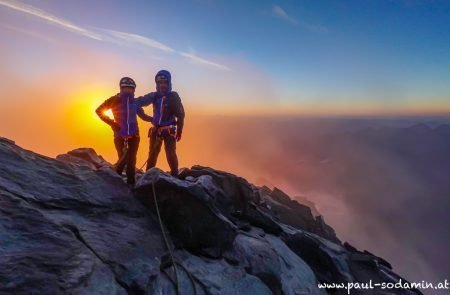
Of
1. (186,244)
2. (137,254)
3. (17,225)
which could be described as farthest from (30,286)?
(186,244)

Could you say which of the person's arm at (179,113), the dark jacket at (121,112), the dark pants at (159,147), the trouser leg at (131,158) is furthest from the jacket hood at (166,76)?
the trouser leg at (131,158)

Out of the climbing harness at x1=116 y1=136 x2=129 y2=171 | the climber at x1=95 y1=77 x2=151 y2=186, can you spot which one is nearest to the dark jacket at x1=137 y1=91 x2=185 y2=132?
the climber at x1=95 y1=77 x2=151 y2=186

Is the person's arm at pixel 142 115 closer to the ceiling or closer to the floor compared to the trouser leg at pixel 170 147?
closer to the ceiling

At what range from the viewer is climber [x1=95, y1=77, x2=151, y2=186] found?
12625 mm

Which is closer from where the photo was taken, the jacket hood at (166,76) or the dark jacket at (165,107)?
the jacket hood at (166,76)

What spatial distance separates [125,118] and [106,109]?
841 millimetres

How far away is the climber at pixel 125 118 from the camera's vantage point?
12625 mm

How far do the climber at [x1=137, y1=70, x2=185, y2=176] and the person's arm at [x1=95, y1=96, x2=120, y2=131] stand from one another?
5.40 feet

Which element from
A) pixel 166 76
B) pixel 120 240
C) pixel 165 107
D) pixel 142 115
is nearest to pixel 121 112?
pixel 142 115

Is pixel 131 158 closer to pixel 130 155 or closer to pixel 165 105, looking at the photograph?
pixel 130 155

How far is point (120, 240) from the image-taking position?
9469mm

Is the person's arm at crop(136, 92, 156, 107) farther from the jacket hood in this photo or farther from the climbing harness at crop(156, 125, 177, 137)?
the climbing harness at crop(156, 125, 177, 137)

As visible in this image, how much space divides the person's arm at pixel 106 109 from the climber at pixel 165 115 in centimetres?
165

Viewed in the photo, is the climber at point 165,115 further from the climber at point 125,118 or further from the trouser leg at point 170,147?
the climber at point 125,118
